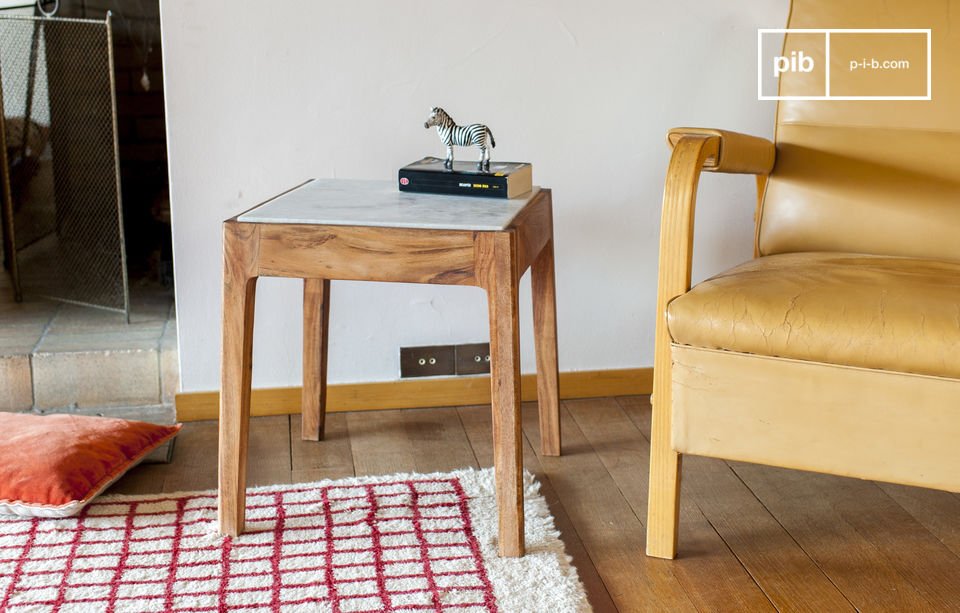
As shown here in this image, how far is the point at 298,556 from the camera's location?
1.40 meters

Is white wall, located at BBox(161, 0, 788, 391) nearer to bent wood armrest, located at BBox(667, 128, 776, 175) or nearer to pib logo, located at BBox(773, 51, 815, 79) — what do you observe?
pib logo, located at BBox(773, 51, 815, 79)

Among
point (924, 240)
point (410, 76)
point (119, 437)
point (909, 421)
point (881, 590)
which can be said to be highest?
point (410, 76)

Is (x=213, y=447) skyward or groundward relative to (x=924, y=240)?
groundward

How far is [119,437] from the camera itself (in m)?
1.66

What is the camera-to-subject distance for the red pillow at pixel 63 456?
1.48m

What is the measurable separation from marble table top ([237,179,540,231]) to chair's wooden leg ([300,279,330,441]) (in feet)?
0.73

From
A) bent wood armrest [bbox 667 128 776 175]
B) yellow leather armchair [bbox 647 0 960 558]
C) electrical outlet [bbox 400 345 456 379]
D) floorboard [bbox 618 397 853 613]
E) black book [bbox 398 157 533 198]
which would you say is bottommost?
floorboard [bbox 618 397 853 613]

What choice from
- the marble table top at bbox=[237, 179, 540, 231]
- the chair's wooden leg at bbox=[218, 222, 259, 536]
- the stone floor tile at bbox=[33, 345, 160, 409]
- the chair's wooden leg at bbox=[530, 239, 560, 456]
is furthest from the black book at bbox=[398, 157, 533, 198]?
the stone floor tile at bbox=[33, 345, 160, 409]

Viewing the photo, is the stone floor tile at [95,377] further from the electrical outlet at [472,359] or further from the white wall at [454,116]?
the electrical outlet at [472,359]

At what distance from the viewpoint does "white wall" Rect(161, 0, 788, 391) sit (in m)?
1.84

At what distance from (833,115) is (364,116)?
0.84 m

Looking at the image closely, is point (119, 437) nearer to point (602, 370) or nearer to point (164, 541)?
point (164, 541)

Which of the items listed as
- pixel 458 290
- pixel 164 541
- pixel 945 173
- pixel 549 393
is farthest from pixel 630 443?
pixel 164 541

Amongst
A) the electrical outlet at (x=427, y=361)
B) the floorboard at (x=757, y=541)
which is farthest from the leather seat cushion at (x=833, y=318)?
the electrical outlet at (x=427, y=361)
